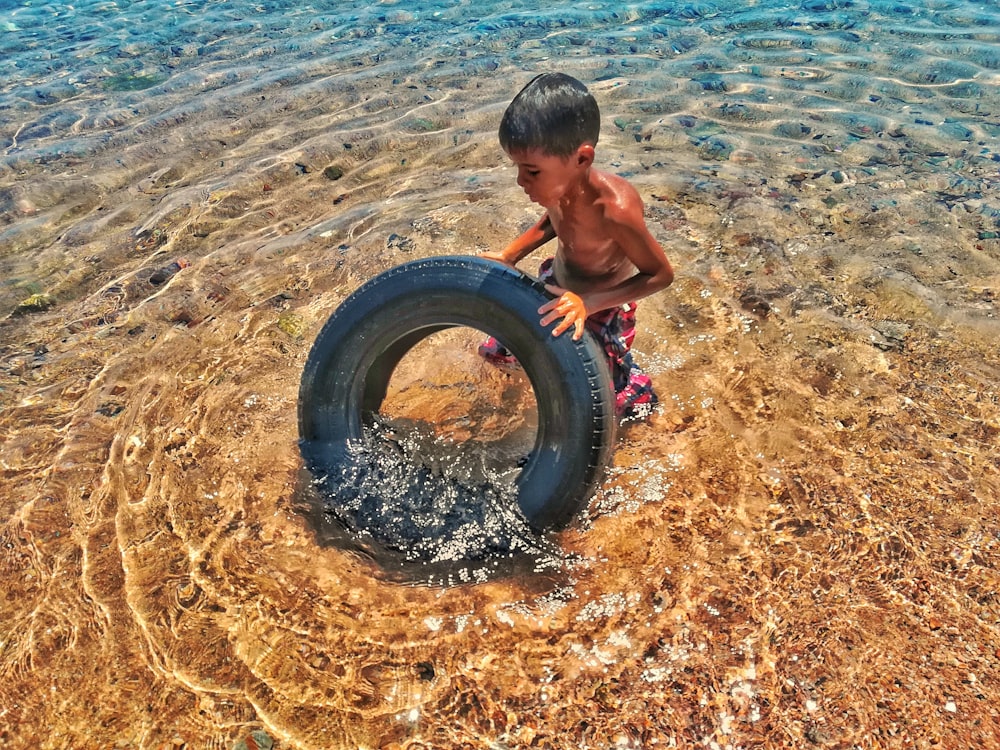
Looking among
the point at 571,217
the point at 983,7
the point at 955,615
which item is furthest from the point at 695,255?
the point at 983,7

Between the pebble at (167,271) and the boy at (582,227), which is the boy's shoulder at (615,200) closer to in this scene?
the boy at (582,227)

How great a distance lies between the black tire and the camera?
10.7 feet

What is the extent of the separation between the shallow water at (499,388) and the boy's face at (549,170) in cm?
176

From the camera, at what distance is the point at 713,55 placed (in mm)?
Answer: 9445

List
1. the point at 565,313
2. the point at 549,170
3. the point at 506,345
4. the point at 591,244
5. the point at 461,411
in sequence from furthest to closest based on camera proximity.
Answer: the point at 461,411, the point at 591,244, the point at 506,345, the point at 565,313, the point at 549,170

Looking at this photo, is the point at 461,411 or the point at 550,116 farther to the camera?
the point at 461,411

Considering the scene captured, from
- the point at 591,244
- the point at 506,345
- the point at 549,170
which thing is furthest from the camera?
the point at 591,244

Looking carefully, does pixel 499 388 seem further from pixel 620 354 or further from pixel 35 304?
pixel 35 304

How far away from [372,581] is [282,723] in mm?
764

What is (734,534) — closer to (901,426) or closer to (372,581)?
(901,426)

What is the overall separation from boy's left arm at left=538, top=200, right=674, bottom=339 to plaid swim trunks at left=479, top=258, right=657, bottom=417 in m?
0.28

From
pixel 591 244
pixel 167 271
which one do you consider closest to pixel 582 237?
pixel 591 244

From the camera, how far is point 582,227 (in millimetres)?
3502

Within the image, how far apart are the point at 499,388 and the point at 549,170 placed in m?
2.01
